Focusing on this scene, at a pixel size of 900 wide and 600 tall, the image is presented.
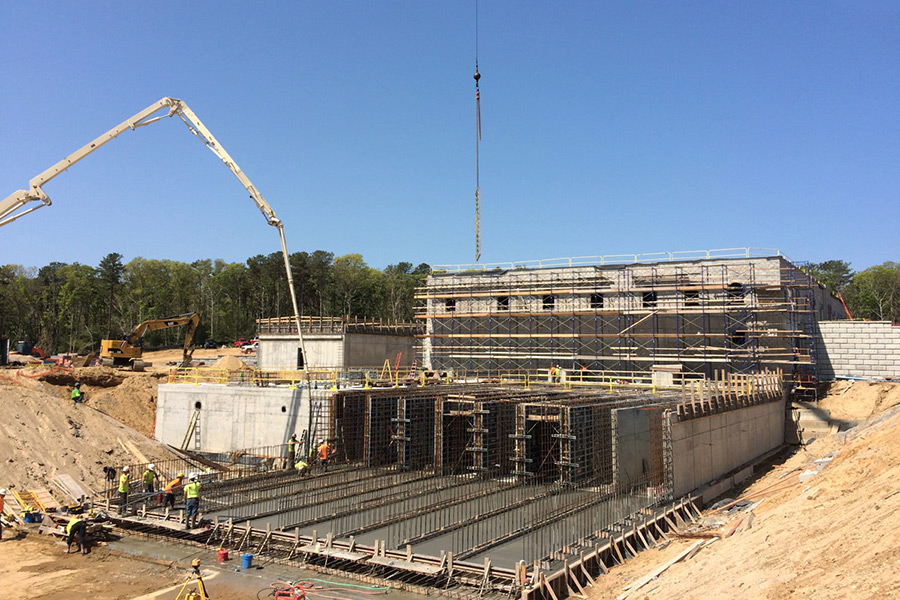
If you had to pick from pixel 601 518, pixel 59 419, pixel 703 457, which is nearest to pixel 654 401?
pixel 703 457

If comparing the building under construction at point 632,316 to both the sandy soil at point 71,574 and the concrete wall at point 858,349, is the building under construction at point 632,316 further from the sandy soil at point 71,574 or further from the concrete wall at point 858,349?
the sandy soil at point 71,574

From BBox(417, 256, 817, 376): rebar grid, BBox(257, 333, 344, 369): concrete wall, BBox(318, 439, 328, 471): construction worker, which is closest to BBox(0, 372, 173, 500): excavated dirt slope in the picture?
BBox(318, 439, 328, 471): construction worker

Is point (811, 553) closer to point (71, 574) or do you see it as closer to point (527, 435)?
point (527, 435)

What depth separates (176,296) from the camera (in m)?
83.8

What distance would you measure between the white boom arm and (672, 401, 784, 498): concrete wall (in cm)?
1472

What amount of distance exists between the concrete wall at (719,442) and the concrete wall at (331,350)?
24.6m

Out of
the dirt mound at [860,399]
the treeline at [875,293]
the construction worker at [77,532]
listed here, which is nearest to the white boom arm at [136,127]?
the construction worker at [77,532]

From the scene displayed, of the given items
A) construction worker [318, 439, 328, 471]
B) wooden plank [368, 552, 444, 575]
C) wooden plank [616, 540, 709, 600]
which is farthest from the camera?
construction worker [318, 439, 328, 471]

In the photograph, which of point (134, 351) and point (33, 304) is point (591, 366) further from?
point (33, 304)

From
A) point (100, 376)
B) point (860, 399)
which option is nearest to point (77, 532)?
point (100, 376)

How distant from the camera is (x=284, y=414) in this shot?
25.8 m

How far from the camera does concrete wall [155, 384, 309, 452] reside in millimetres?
25656

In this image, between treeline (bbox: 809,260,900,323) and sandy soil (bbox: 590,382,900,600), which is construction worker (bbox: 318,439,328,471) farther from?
treeline (bbox: 809,260,900,323)

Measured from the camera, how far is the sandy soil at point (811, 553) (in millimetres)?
8383
